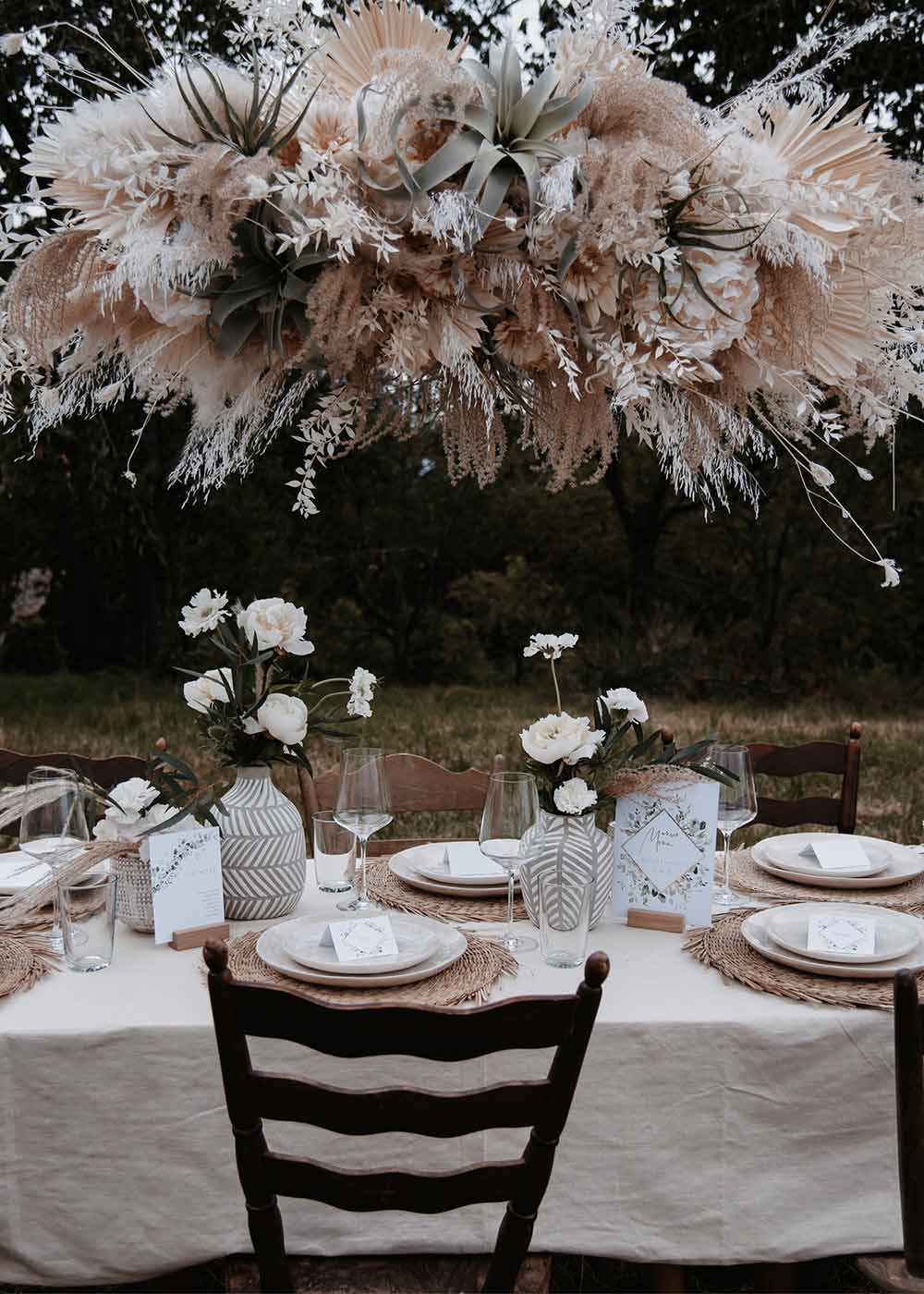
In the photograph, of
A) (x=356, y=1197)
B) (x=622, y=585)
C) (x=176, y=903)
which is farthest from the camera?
(x=622, y=585)

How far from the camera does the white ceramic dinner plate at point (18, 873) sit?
221 centimetres

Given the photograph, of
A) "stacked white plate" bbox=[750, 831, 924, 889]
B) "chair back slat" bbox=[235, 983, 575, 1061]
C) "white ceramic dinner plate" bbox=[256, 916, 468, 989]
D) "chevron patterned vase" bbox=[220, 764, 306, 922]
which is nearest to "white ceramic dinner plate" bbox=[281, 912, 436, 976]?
"white ceramic dinner plate" bbox=[256, 916, 468, 989]

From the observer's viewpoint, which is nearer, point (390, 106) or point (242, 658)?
point (390, 106)

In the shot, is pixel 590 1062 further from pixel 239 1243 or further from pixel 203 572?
pixel 203 572

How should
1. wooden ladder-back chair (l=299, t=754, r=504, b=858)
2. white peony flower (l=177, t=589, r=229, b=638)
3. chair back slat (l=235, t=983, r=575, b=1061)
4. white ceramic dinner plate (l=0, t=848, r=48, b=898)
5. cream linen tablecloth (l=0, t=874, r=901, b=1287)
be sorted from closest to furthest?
chair back slat (l=235, t=983, r=575, b=1061) → cream linen tablecloth (l=0, t=874, r=901, b=1287) → white peony flower (l=177, t=589, r=229, b=638) → white ceramic dinner plate (l=0, t=848, r=48, b=898) → wooden ladder-back chair (l=299, t=754, r=504, b=858)

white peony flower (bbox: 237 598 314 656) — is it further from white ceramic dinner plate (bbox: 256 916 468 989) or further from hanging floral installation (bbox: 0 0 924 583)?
white ceramic dinner plate (bbox: 256 916 468 989)

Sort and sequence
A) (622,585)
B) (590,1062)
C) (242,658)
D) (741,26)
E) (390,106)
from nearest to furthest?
(390,106)
(590,1062)
(242,658)
(741,26)
(622,585)

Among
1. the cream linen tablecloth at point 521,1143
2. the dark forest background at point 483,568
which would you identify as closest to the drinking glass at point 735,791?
the cream linen tablecloth at point 521,1143

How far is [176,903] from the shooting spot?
191cm

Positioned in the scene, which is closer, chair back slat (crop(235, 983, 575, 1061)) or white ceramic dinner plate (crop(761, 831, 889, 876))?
chair back slat (crop(235, 983, 575, 1061))

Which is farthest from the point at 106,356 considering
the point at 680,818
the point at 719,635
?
the point at 719,635

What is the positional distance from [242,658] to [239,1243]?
0.92 m

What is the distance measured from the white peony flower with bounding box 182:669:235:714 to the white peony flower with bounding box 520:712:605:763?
20.9 inches

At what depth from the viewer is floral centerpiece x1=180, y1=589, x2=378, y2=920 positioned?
202 cm
